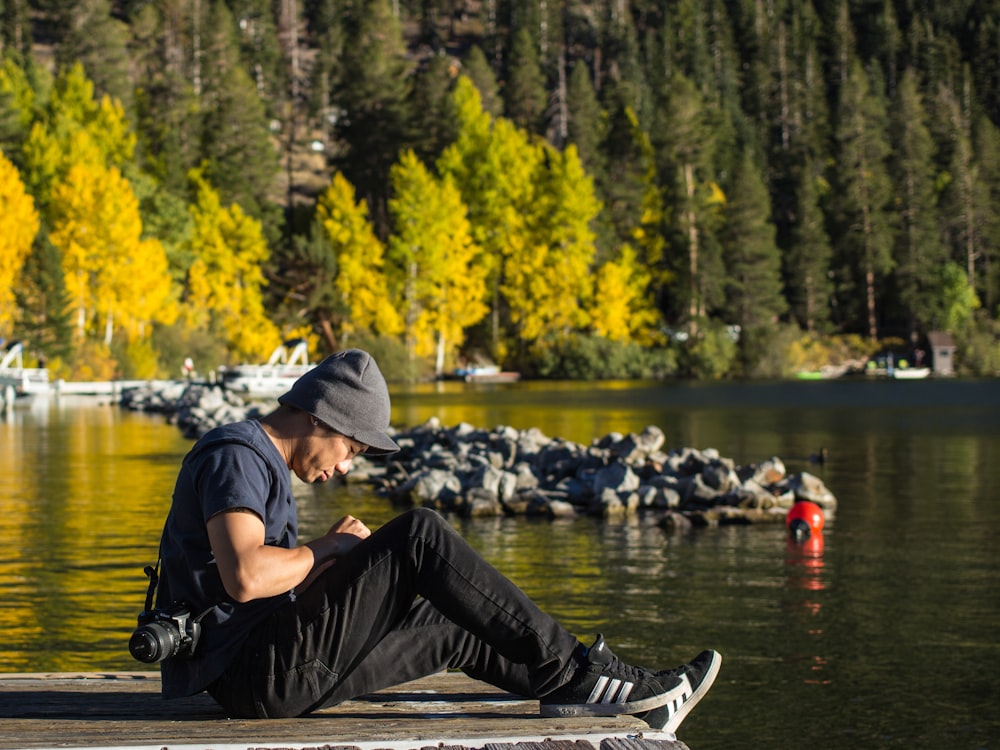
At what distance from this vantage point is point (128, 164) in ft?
170

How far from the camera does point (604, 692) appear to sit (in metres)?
3.73

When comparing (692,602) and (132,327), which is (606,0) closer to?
(132,327)

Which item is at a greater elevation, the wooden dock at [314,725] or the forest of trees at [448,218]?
the forest of trees at [448,218]

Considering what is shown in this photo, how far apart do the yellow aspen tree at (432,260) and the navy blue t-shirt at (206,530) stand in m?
49.8

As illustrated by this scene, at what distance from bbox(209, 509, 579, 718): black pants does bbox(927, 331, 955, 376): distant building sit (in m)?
59.5

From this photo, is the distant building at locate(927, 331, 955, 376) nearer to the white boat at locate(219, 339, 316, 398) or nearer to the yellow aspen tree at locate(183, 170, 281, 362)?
the yellow aspen tree at locate(183, 170, 281, 362)

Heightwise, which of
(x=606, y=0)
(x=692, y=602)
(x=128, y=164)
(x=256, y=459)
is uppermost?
(x=606, y=0)

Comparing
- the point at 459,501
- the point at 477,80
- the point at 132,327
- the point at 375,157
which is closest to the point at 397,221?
the point at 375,157

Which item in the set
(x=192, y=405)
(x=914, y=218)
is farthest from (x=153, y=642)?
(x=914, y=218)

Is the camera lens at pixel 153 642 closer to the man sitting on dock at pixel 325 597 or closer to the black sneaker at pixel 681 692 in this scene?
the man sitting on dock at pixel 325 597

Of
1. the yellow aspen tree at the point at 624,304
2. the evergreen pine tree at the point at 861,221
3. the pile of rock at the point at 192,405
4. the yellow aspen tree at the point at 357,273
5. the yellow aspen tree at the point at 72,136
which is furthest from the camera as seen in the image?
the evergreen pine tree at the point at 861,221

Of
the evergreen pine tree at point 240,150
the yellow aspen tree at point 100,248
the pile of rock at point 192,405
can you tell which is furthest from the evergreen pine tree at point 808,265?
the pile of rock at point 192,405

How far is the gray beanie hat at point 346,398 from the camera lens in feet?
11.6

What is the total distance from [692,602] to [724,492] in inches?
183
